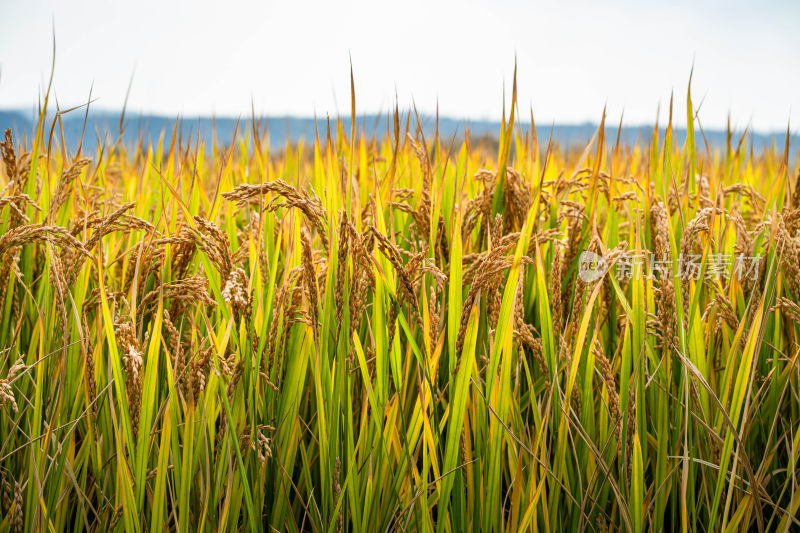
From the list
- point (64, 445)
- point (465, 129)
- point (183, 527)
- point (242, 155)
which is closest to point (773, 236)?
point (465, 129)

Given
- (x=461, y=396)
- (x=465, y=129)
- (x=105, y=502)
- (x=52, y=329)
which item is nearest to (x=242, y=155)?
(x=465, y=129)

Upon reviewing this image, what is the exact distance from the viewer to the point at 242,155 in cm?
323

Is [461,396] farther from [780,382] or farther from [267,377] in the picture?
[780,382]

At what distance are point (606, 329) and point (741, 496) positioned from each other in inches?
20.6

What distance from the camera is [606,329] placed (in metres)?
1.53

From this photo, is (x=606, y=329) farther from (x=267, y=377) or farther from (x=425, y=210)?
(x=267, y=377)

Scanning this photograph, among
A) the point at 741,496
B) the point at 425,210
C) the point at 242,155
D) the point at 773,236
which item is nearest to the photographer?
the point at 741,496

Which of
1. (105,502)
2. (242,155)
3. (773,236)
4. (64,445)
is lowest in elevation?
(105,502)

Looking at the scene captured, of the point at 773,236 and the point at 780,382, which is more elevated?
the point at 773,236

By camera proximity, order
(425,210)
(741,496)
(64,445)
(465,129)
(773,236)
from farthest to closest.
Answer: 1. (465,129)
2. (425,210)
3. (773,236)
4. (741,496)
5. (64,445)

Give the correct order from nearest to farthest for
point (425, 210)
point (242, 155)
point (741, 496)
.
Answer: point (741, 496) < point (425, 210) < point (242, 155)

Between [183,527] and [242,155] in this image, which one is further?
[242,155]

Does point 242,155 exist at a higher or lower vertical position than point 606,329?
higher

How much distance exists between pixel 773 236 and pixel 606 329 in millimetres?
492
